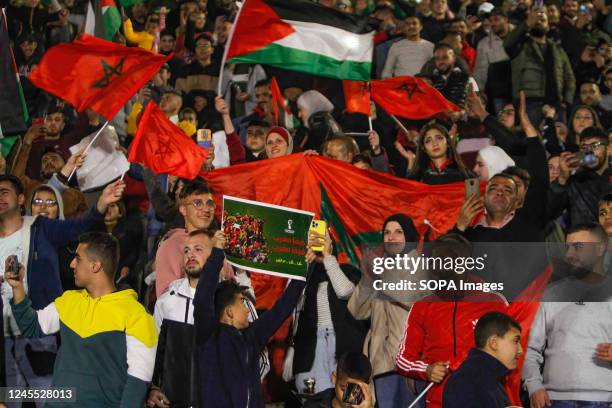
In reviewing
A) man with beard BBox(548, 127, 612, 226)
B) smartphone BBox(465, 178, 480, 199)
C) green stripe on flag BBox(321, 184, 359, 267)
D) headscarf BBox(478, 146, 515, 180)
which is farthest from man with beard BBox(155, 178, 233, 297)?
man with beard BBox(548, 127, 612, 226)

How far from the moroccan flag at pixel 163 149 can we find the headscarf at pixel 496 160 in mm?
2485

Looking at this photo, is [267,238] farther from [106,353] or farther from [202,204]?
[106,353]

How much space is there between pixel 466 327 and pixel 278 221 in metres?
1.46

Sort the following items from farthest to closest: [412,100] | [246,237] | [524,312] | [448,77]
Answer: [448,77]
[412,100]
[246,237]
[524,312]

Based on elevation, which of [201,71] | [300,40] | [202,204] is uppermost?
[300,40]

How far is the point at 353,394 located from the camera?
820cm

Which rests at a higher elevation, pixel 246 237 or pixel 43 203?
pixel 246 237

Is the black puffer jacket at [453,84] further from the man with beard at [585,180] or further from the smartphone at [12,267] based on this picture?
the smartphone at [12,267]

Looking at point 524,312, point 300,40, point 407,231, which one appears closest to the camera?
point 524,312

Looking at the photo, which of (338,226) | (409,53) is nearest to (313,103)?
(409,53)

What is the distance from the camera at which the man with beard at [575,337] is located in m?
8.75

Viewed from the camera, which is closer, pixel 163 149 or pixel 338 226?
pixel 338 226

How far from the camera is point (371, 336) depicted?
945 cm

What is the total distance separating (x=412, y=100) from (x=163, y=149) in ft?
9.33
